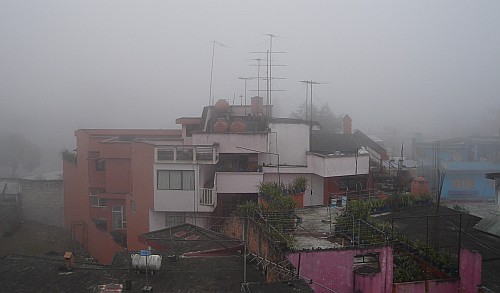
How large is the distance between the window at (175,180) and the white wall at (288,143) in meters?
5.13

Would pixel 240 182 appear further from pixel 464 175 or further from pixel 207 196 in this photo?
pixel 464 175

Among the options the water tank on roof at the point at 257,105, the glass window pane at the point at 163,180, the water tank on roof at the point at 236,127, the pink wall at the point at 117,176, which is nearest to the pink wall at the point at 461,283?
the glass window pane at the point at 163,180

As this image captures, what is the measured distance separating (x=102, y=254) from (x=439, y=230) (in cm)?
1455

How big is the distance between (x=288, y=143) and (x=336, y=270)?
11.9m

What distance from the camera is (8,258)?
10.8m

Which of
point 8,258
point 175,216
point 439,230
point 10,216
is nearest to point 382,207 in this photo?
point 439,230

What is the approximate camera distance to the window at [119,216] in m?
22.0

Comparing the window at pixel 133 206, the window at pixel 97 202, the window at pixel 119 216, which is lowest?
the window at pixel 119 216

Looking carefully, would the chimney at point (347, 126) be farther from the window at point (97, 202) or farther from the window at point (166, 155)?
the window at point (97, 202)

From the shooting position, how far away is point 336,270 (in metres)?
9.73

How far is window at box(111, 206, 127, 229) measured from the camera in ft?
Result: 72.2

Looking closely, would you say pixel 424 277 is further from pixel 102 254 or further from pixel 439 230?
pixel 102 254

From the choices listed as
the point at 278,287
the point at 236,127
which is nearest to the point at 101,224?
the point at 236,127

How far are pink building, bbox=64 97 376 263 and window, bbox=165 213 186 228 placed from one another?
0.04 metres
